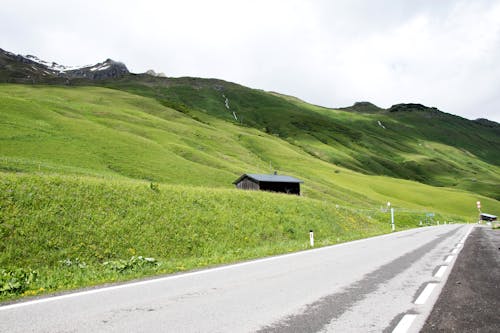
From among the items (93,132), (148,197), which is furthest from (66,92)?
(148,197)

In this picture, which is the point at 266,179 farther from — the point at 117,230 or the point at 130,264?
the point at 130,264

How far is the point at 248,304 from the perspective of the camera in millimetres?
7570

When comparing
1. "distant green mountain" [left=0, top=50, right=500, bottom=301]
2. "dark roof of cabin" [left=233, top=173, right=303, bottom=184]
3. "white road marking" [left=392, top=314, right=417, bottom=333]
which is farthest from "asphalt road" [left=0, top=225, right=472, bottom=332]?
"dark roof of cabin" [left=233, top=173, right=303, bottom=184]

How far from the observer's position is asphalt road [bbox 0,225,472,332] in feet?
Answer: 19.9

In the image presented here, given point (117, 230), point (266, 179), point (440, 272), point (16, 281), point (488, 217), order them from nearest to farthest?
point (16, 281) < point (440, 272) < point (117, 230) < point (266, 179) < point (488, 217)

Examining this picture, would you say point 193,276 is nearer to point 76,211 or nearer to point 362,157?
point 76,211

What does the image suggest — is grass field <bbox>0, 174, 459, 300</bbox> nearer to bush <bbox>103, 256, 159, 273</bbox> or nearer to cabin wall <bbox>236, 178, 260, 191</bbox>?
bush <bbox>103, 256, 159, 273</bbox>

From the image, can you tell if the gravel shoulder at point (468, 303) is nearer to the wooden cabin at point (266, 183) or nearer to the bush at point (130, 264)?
the bush at point (130, 264)

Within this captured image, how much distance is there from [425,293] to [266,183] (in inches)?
2246

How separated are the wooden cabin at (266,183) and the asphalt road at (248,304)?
51.0 meters

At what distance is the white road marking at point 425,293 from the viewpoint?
7926mm

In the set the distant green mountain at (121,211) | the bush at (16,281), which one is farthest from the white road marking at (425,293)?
the bush at (16,281)

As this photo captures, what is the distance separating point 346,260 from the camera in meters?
15.2

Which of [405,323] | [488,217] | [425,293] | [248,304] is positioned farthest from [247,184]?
[488,217]
